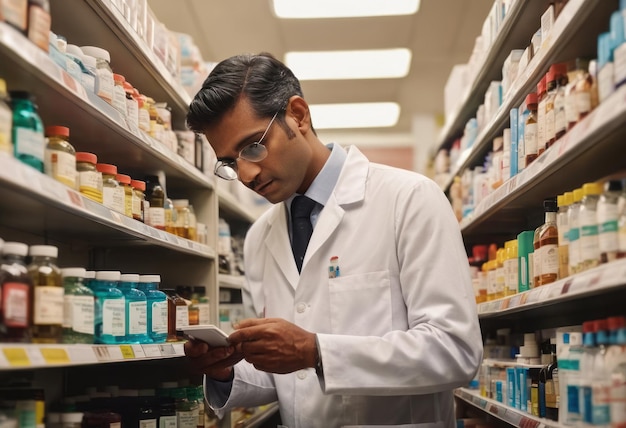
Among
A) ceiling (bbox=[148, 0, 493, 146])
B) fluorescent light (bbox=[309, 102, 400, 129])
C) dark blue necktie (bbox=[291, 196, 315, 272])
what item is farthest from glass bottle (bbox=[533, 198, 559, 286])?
fluorescent light (bbox=[309, 102, 400, 129])

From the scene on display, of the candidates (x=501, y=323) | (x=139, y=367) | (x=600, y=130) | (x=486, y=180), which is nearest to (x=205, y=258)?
(x=139, y=367)

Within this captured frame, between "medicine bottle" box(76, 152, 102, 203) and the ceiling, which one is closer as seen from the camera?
"medicine bottle" box(76, 152, 102, 203)

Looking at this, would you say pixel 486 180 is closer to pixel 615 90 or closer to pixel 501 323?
pixel 501 323

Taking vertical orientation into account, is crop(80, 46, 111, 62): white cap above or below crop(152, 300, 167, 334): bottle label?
above

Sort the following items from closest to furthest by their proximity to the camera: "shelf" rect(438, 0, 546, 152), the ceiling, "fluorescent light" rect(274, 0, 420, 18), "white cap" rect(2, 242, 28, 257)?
"white cap" rect(2, 242, 28, 257), "shelf" rect(438, 0, 546, 152), "fluorescent light" rect(274, 0, 420, 18), the ceiling

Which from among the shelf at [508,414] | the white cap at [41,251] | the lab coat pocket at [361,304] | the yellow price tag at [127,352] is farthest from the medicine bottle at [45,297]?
the shelf at [508,414]

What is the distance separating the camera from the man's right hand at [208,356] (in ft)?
8.14

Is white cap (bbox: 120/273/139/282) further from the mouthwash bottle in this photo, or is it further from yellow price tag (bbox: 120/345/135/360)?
yellow price tag (bbox: 120/345/135/360)

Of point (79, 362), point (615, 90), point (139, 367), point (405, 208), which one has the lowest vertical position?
point (139, 367)

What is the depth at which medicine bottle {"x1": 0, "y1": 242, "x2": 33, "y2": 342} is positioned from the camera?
68.8 inches

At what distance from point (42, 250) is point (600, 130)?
1440 mm

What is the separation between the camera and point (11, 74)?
195 cm

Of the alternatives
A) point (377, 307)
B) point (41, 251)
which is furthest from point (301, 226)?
point (41, 251)

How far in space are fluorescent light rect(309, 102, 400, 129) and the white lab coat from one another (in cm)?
654
